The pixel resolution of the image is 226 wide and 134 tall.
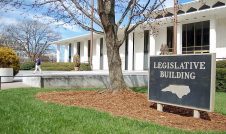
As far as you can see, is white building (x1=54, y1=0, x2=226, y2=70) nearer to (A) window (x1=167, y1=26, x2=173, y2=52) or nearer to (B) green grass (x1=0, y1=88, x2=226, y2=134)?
(A) window (x1=167, y1=26, x2=173, y2=52)

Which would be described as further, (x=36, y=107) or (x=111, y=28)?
(x=111, y=28)

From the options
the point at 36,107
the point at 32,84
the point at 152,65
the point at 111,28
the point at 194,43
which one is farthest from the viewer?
Result: the point at 194,43

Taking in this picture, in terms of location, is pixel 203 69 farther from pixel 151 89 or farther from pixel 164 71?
pixel 151 89

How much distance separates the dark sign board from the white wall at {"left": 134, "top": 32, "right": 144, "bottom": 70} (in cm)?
3653

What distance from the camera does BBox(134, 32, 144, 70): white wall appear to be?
4700 centimetres

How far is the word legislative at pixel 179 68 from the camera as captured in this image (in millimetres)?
8969

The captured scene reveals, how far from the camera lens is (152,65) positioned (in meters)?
10.5

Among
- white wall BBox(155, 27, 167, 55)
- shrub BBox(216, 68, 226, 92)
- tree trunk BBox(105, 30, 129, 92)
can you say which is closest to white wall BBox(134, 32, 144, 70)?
white wall BBox(155, 27, 167, 55)

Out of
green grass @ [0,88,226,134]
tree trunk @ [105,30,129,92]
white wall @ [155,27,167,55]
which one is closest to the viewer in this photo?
green grass @ [0,88,226,134]

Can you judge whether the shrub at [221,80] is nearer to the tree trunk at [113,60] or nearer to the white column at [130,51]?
the tree trunk at [113,60]

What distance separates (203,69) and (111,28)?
4.47 metres

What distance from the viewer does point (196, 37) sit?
3888 cm

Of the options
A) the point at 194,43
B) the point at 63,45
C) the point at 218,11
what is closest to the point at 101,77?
the point at 218,11

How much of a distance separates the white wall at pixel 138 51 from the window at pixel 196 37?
733cm
